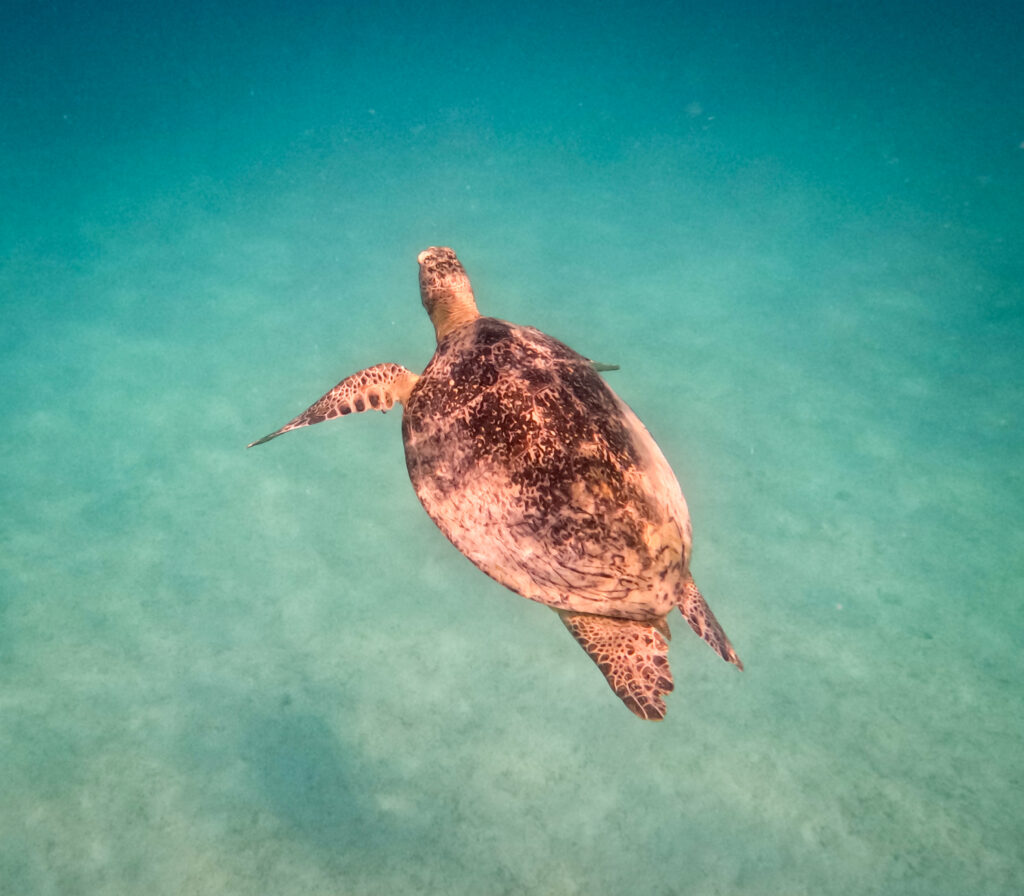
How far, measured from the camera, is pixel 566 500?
8.86 feet

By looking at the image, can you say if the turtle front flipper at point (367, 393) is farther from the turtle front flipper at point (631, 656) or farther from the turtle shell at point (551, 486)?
the turtle front flipper at point (631, 656)

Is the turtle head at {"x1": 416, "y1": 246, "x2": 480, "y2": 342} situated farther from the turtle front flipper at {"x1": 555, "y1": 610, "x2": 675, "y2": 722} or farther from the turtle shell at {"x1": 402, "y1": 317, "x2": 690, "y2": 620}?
the turtle front flipper at {"x1": 555, "y1": 610, "x2": 675, "y2": 722}

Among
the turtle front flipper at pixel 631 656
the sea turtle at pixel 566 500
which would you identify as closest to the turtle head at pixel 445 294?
the sea turtle at pixel 566 500

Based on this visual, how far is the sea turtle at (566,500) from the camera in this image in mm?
2706

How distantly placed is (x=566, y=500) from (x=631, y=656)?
0.87 m

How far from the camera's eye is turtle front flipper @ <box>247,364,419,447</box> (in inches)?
152

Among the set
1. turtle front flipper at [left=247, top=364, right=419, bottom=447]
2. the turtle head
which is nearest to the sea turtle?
turtle front flipper at [left=247, top=364, right=419, bottom=447]

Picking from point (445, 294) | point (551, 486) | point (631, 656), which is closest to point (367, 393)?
point (445, 294)

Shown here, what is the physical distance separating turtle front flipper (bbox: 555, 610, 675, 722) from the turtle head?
2646 mm

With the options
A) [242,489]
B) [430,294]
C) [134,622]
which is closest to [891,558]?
[430,294]

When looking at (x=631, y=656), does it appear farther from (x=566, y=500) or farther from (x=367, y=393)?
(x=367, y=393)

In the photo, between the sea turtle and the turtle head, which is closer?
the sea turtle

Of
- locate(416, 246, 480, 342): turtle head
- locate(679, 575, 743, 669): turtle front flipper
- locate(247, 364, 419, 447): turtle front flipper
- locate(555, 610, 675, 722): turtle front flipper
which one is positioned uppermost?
locate(416, 246, 480, 342): turtle head

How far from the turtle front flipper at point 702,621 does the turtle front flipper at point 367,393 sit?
2211mm
